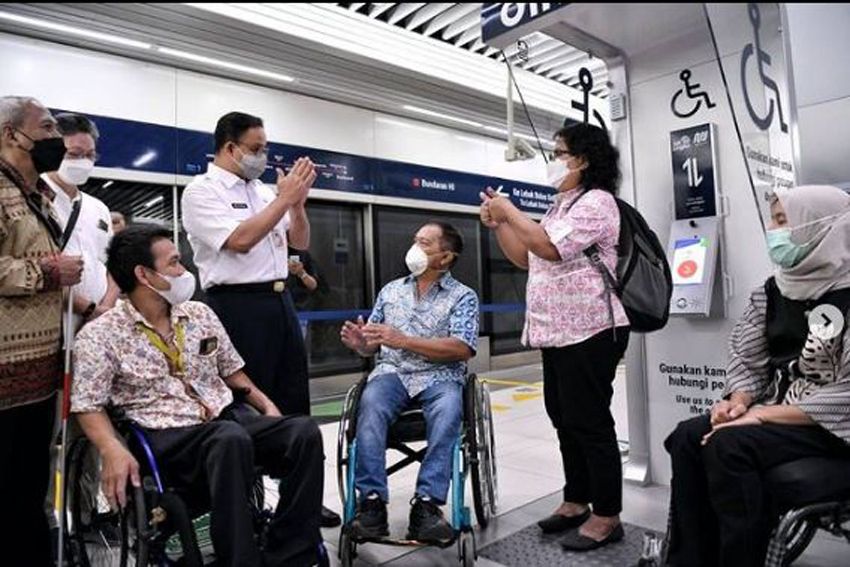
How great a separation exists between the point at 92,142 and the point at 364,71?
2.95 metres

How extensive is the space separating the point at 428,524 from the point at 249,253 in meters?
1.13

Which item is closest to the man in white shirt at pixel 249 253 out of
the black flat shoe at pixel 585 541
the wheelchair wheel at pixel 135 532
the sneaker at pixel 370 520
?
the sneaker at pixel 370 520

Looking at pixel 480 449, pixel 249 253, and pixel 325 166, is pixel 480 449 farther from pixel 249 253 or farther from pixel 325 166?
pixel 325 166

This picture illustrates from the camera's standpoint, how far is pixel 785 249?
1742 millimetres

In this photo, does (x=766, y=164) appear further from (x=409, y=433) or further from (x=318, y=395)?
(x=318, y=395)

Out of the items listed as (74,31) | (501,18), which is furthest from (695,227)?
(74,31)

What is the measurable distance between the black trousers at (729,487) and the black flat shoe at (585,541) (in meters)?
0.50

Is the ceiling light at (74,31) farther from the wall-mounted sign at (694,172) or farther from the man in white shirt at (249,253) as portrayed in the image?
the wall-mounted sign at (694,172)

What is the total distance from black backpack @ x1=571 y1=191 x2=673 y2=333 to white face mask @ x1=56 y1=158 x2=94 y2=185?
1.88 m

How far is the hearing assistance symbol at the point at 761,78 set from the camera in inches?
62.2

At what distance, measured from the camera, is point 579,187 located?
2305 millimetres

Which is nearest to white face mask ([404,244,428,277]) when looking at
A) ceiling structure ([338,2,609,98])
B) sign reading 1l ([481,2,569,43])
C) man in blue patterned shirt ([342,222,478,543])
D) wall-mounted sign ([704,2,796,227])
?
man in blue patterned shirt ([342,222,478,543])

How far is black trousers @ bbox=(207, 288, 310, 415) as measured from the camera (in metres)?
2.21

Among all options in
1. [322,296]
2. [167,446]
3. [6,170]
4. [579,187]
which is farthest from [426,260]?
[322,296]
